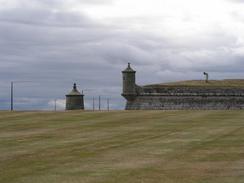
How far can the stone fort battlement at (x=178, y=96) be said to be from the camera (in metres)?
57.3

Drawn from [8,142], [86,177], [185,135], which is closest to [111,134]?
[185,135]

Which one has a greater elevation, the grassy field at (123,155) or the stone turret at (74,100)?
the stone turret at (74,100)

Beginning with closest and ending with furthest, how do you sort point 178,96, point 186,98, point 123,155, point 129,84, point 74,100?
1. point 123,155
2. point 186,98
3. point 178,96
4. point 129,84
5. point 74,100

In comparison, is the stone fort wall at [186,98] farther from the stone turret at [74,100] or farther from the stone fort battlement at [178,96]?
the stone turret at [74,100]

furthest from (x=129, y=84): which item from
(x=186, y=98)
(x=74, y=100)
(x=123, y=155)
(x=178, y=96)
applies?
(x=123, y=155)

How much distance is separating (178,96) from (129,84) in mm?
5036

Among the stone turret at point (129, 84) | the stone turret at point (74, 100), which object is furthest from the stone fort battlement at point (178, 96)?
the stone turret at point (74, 100)

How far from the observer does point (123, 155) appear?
15953mm

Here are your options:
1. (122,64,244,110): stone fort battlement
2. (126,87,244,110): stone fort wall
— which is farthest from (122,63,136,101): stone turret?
(126,87,244,110): stone fort wall

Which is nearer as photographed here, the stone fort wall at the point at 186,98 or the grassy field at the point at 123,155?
the grassy field at the point at 123,155

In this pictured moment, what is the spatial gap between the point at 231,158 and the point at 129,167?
9.91 feet

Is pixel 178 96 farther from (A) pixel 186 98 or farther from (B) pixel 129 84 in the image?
(B) pixel 129 84

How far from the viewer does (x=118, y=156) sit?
15719 mm

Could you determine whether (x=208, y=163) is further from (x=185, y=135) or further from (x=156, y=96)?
(x=156, y=96)
